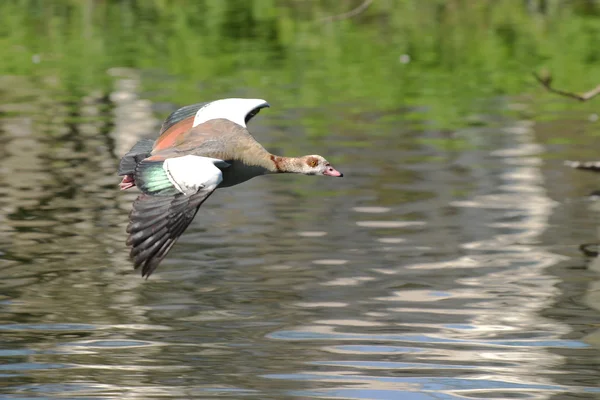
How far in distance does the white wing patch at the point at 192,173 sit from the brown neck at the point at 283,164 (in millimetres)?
722

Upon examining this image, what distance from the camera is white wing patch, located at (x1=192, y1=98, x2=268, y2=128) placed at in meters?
12.2

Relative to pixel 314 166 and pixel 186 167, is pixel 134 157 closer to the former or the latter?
pixel 186 167

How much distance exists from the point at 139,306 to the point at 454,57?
16.2 metres

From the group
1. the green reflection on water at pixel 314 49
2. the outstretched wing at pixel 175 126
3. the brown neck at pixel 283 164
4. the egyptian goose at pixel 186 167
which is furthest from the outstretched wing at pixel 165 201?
the green reflection on water at pixel 314 49

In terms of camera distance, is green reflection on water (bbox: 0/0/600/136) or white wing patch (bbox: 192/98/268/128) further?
green reflection on water (bbox: 0/0/600/136)

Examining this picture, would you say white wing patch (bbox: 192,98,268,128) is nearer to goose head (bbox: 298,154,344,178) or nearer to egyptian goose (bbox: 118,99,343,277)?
egyptian goose (bbox: 118,99,343,277)

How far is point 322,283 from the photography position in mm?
15016

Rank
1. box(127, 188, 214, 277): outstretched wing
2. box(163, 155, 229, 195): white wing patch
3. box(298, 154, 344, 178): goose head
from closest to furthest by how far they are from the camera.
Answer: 1. box(127, 188, 214, 277): outstretched wing
2. box(163, 155, 229, 195): white wing patch
3. box(298, 154, 344, 178): goose head

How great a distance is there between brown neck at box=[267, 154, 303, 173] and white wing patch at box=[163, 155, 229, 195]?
722mm

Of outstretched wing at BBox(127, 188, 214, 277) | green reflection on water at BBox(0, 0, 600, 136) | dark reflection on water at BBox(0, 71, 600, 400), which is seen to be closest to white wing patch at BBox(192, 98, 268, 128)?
outstretched wing at BBox(127, 188, 214, 277)

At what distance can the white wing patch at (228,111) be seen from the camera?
12227 millimetres

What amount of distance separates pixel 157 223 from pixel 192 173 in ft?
1.67

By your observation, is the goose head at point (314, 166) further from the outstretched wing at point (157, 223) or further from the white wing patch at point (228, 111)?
the outstretched wing at point (157, 223)

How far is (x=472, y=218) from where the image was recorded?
17641 mm
